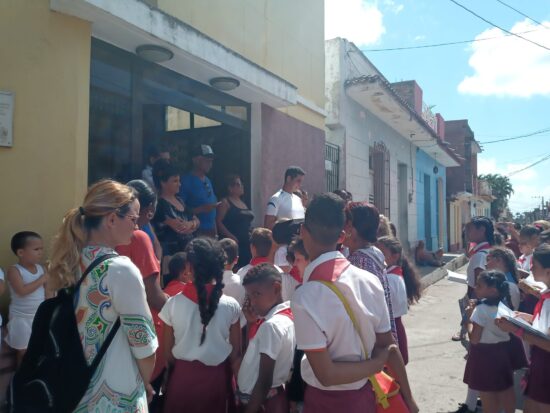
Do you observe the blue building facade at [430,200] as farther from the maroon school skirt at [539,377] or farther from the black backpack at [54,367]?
the black backpack at [54,367]

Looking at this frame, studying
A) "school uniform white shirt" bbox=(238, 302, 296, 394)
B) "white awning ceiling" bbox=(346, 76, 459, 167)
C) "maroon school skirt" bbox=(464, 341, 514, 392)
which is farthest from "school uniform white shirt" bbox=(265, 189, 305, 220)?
"white awning ceiling" bbox=(346, 76, 459, 167)

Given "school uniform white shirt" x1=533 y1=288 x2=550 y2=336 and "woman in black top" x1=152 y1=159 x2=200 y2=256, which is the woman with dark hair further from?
"woman in black top" x1=152 y1=159 x2=200 y2=256

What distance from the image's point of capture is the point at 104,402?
1829 mm

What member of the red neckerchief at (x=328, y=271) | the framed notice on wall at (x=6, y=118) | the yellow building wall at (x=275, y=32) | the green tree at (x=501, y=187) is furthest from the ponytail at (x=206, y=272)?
the green tree at (x=501, y=187)

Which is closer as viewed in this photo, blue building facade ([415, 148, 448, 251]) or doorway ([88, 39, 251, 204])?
doorway ([88, 39, 251, 204])

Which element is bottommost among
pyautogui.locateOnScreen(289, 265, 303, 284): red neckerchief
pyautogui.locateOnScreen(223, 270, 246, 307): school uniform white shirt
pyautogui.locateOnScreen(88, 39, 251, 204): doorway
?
pyautogui.locateOnScreen(223, 270, 246, 307): school uniform white shirt

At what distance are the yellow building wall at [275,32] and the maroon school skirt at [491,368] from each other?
14.3 feet

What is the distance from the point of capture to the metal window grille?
941 cm

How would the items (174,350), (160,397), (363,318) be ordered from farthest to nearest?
(160,397)
(174,350)
(363,318)

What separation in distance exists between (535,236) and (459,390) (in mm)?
2189

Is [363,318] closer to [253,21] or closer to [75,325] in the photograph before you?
[75,325]

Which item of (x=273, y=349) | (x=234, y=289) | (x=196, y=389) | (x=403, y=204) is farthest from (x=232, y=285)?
(x=403, y=204)

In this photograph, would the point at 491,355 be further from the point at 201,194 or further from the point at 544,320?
the point at 201,194

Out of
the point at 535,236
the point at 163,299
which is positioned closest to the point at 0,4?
the point at 163,299
